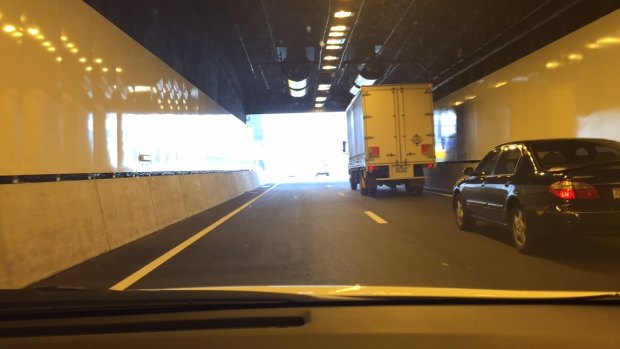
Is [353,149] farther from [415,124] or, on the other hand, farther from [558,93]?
[558,93]

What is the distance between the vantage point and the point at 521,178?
8289 mm

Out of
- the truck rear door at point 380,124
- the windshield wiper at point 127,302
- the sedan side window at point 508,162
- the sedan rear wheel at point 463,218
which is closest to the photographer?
the windshield wiper at point 127,302

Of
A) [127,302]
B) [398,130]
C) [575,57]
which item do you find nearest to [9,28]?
[127,302]

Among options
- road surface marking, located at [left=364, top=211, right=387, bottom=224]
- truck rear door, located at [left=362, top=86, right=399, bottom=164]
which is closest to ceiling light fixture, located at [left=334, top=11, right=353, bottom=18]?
truck rear door, located at [left=362, top=86, right=399, bottom=164]

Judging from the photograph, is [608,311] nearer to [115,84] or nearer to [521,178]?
[521,178]

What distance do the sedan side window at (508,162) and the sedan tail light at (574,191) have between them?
1.28 metres

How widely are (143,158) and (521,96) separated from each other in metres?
10.6

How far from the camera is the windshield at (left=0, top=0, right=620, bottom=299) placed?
7.06 metres

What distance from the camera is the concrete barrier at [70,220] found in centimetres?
643

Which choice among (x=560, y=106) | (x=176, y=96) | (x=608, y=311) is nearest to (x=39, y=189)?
(x=608, y=311)

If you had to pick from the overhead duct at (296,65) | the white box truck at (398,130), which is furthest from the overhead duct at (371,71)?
the white box truck at (398,130)

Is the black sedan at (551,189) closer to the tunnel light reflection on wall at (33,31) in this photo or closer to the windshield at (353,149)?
the windshield at (353,149)

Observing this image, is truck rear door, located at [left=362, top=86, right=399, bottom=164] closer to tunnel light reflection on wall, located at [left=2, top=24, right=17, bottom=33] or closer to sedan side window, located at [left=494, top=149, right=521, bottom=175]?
sedan side window, located at [left=494, top=149, right=521, bottom=175]

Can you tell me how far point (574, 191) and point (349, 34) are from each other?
14.1m
